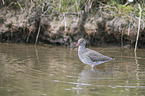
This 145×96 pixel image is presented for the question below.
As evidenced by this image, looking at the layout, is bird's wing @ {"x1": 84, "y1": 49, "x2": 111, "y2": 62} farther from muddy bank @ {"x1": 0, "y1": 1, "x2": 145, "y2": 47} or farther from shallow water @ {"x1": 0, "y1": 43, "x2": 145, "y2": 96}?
muddy bank @ {"x1": 0, "y1": 1, "x2": 145, "y2": 47}

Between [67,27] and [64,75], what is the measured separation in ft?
17.1

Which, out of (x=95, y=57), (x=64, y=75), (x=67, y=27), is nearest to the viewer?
(x=64, y=75)

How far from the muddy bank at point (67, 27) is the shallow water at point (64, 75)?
64.2 inches

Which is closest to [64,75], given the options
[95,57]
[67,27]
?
[95,57]

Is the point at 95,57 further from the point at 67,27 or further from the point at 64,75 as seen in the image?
the point at 67,27

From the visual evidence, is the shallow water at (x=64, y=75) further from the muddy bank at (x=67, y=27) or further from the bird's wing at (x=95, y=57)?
the muddy bank at (x=67, y=27)

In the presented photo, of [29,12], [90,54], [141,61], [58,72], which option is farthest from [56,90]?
[29,12]

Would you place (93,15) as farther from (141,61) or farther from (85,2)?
(141,61)

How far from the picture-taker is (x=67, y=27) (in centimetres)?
1123

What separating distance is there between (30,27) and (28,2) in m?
1.20

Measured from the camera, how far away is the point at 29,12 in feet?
38.3

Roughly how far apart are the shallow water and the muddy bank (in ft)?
5.35

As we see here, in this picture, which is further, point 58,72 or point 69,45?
point 69,45

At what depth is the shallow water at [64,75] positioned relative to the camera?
5066 millimetres
